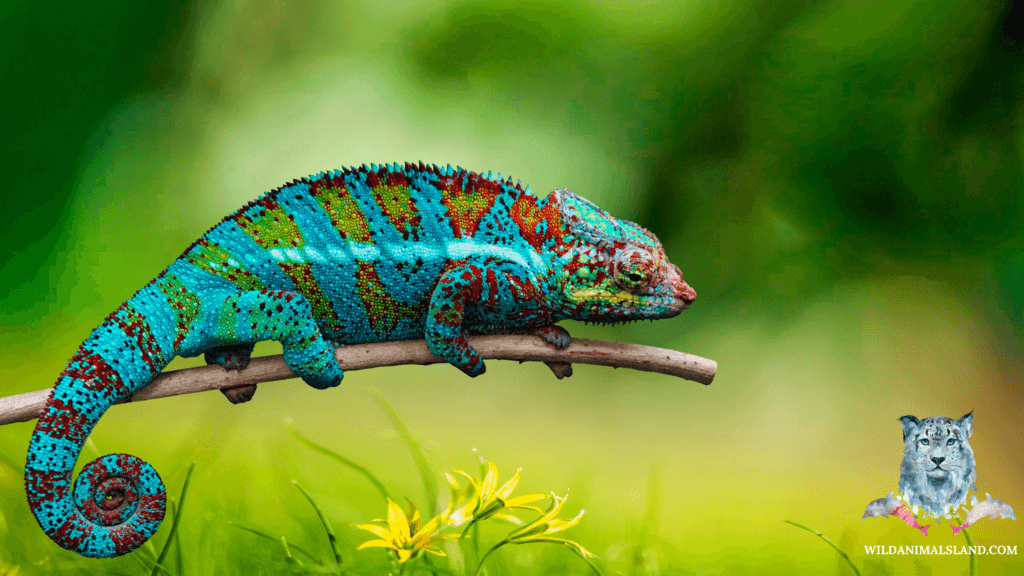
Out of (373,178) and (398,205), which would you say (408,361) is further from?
(373,178)

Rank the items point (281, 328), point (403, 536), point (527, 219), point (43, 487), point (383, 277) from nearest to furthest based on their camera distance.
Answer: point (43, 487)
point (403, 536)
point (281, 328)
point (383, 277)
point (527, 219)

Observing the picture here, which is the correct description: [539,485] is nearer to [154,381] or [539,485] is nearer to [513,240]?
[513,240]

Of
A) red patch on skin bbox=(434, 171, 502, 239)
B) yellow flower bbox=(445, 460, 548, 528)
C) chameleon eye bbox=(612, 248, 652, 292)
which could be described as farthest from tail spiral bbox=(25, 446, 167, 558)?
chameleon eye bbox=(612, 248, 652, 292)

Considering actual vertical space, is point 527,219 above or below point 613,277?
above

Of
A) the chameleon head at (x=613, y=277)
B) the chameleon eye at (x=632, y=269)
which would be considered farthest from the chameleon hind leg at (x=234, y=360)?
the chameleon eye at (x=632, y=269)

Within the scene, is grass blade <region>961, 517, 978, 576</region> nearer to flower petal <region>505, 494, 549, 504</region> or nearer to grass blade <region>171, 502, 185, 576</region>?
flower petal <region>505, 494, 549, 504</region>

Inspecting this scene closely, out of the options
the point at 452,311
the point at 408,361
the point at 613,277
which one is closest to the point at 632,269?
the point at 613,277
